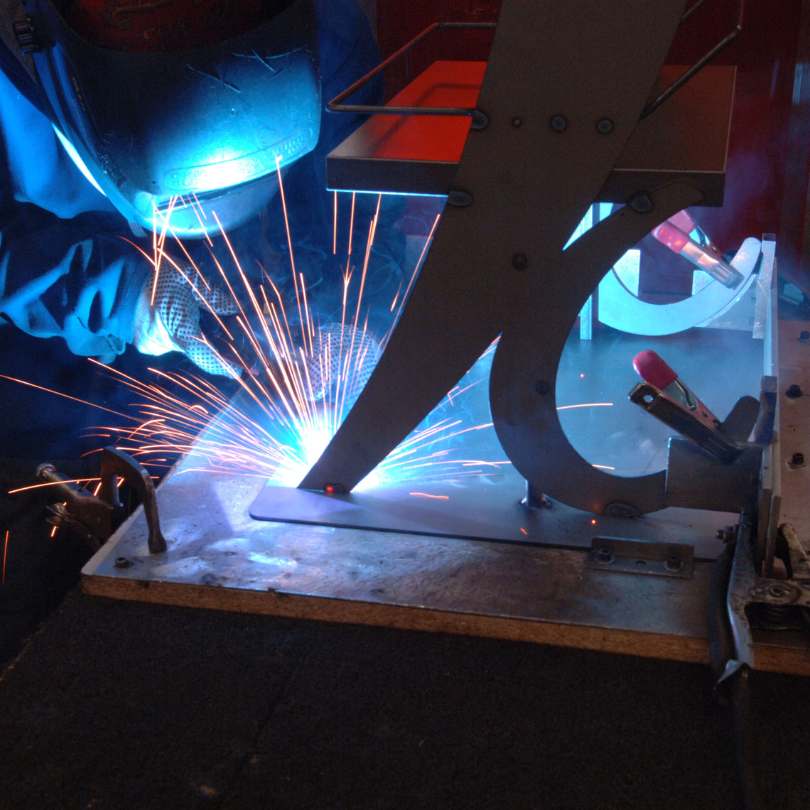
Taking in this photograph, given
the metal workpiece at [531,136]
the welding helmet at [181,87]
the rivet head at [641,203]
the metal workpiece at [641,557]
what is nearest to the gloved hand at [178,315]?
the welding helmet at [181,87]

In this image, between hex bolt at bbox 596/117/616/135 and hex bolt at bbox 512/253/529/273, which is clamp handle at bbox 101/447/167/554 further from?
hex bolt at bbox 596/117/616/135

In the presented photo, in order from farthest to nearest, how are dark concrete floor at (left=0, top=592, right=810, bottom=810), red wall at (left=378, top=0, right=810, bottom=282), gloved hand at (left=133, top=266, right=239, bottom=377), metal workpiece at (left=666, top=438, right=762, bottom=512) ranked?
red wall at (left=378, top=0, right=810, bottom=282) → gloved hand at (left=133, top=266, right=239, bottom=377) → metal workpiece at (left=666, top=438, right=762, bottom=512) → dark concrete floor at (left=0, top=592, right=810, bottom=810)

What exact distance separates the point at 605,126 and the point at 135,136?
735 millimetres

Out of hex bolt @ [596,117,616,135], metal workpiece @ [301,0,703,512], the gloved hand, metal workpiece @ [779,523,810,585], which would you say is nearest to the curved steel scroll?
metal workpiece @ [301,0,703,512]

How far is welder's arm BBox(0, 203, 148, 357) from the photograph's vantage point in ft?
6.72

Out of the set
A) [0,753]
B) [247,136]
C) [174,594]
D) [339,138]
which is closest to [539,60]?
[247,136]

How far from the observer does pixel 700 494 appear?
1397 millimetres

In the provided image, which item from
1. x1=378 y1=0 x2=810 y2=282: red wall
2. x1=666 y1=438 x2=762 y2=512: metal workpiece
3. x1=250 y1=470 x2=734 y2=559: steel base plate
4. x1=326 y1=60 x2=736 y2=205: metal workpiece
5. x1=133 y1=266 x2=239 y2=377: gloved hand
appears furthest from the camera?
x1=378 y1=0 x2=810 y2=282: red wall

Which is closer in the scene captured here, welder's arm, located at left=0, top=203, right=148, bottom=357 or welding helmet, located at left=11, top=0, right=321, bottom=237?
welding helmet, located at left=11, top=0, right=321, bottom=237

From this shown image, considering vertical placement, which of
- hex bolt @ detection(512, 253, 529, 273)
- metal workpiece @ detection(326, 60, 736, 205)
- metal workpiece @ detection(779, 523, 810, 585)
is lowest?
metal workpiece @ detection(779, 523, 810, 585)

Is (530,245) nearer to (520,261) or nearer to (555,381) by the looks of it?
(520,261)

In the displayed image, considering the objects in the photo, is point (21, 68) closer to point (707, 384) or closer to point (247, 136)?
point (247, 136)

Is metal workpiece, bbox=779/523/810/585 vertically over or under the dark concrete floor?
over

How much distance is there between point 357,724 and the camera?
1195 mm
